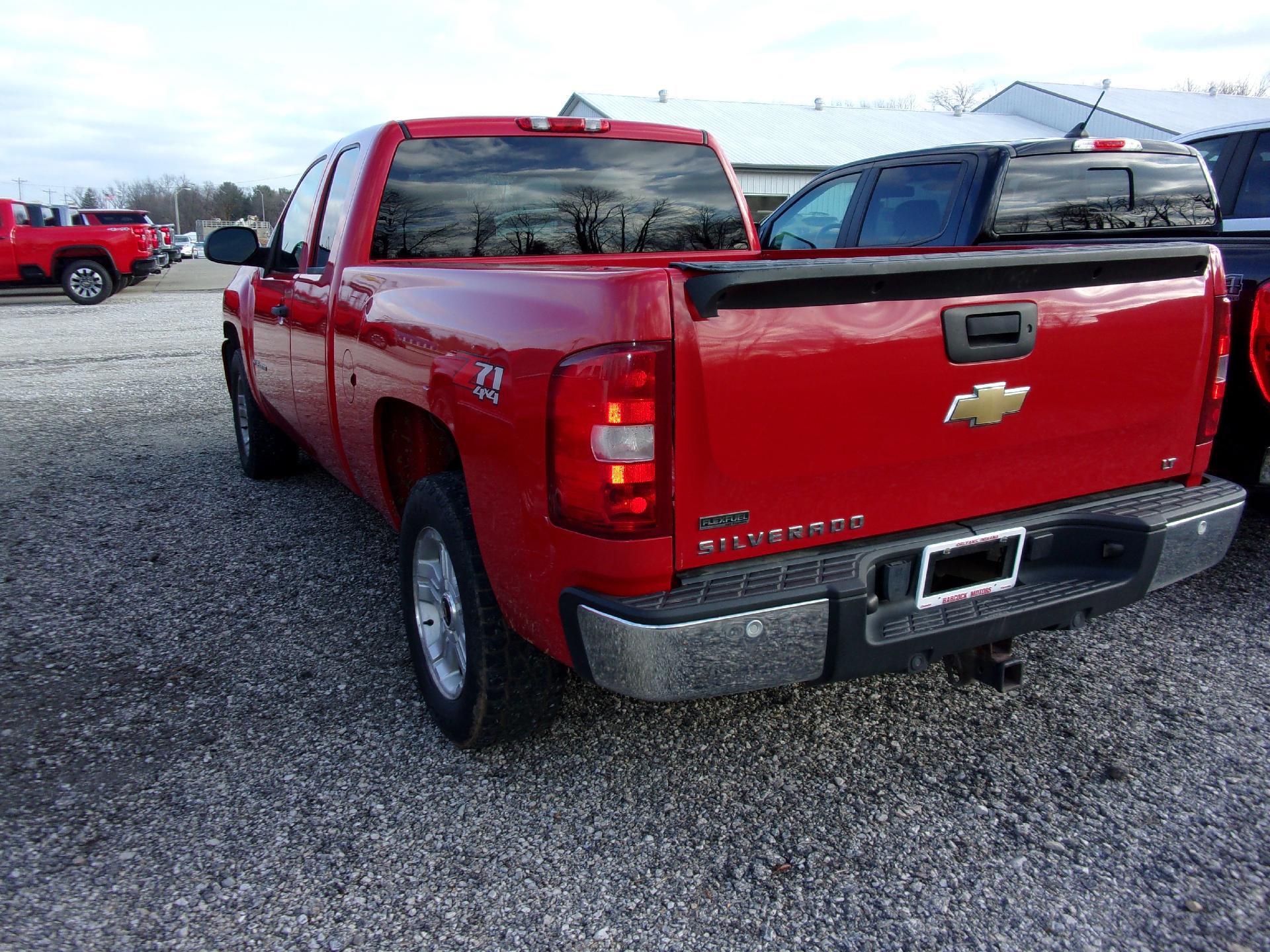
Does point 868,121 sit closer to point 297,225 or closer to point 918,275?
point 297,225

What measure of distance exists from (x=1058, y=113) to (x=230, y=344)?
4024cm

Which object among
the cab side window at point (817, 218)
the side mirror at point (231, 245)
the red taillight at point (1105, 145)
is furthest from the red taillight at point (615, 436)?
the cab side window at point (817, 218)

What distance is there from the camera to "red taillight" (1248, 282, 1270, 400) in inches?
134

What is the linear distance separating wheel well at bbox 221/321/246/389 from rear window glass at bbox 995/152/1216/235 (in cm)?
436

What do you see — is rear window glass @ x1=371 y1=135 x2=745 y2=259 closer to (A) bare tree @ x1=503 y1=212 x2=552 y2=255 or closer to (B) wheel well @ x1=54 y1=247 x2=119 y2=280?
(A) bare tree @ x1=503 y1=212 x2=552 y2=255

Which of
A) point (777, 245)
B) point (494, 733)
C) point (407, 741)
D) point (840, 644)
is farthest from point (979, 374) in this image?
point (777, 245)

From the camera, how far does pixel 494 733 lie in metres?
2.63

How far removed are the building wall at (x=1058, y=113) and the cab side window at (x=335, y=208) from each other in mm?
34031

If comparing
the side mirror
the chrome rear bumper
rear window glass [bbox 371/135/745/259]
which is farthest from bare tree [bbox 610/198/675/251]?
the chrome rear bumper

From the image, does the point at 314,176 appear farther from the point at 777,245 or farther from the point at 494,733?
the point at 777,245

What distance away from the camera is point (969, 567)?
2387mm

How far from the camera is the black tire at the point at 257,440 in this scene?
5.52 m

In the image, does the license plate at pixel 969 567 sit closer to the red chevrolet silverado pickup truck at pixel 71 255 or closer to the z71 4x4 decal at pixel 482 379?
the z71 4x4 decal at pixel 482 379

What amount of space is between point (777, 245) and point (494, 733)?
4.89 meters
